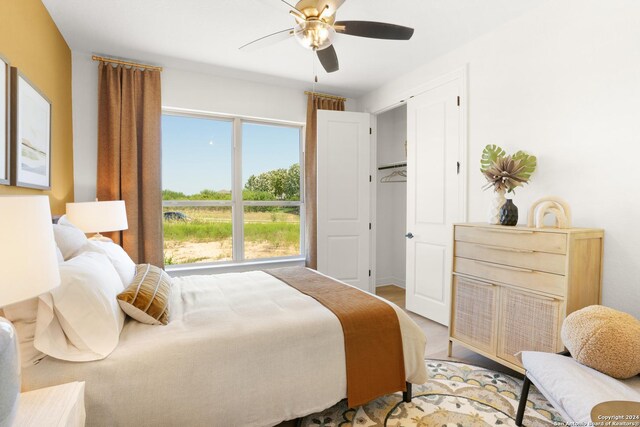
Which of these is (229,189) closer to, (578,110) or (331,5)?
(331,5)

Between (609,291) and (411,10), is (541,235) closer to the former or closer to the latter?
(609,291)

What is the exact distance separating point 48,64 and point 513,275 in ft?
12.2

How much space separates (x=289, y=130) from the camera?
171 inches

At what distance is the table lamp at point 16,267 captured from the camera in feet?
2.54

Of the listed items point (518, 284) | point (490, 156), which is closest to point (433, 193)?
point (490, 156)

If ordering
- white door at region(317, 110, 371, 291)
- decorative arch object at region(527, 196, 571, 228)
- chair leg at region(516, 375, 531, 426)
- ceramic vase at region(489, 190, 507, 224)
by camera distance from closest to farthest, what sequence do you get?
chair leg at region(516, 375, 531, 426), decorative arch object at region(527, 196, 571, 228), ceramic vase at region(489, 190, 507, 224), white door at region(317, 110, 371, 291)

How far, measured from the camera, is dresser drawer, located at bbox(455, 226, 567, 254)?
1935mm

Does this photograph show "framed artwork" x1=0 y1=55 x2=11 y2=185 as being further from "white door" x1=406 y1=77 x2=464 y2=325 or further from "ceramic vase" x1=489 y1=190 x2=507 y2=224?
"white door" x1=406 y1=77 x2=464 y2=325

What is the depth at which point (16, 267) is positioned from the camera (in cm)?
82

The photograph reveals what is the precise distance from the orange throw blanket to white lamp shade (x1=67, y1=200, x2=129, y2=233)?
6.43 feet

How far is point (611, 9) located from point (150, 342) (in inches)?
128

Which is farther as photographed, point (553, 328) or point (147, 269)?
point (147, 269)

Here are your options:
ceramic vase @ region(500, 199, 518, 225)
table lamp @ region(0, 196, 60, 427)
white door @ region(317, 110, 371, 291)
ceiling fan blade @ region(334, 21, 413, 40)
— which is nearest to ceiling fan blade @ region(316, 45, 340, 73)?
ceiling fan blade @ region(334, 21, 413, 40)

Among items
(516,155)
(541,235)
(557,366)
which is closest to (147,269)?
(557,366)
